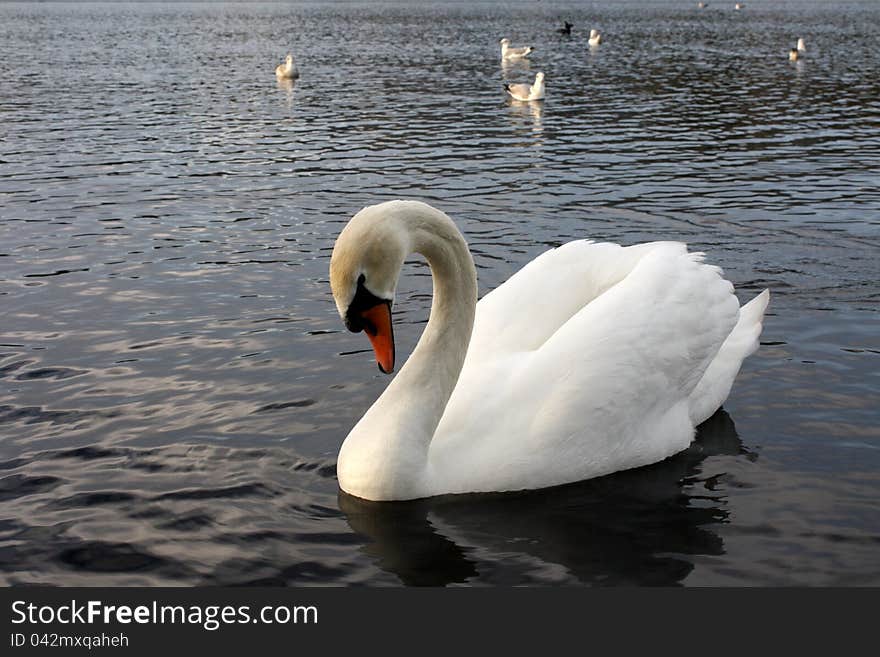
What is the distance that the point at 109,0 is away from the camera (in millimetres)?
137750

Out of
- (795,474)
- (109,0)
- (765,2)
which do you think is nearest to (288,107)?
(795,474)

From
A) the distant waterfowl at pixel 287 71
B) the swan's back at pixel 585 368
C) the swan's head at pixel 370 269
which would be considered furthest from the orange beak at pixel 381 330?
the distant waterfowl at pixel 287 71

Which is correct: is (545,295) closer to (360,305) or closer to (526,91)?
(360,305)

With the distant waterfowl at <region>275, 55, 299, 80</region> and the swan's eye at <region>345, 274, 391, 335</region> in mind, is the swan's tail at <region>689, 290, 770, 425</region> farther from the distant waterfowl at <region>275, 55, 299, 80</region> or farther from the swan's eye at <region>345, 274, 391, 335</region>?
the distant waterfowl at <region>275, 55, 299, 80</region>

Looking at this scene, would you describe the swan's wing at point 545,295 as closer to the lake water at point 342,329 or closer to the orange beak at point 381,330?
the lake water at point 342,329

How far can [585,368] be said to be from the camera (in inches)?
285

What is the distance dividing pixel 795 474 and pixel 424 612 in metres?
2.93

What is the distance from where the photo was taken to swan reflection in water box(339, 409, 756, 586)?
6531mm

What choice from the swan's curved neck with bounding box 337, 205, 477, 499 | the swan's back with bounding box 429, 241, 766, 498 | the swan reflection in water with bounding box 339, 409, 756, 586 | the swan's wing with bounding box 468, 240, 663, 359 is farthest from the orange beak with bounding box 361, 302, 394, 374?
the swan's wing with bounding box 468, 240, 663, 359

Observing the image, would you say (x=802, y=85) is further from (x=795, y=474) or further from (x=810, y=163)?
(x=795, y=474)

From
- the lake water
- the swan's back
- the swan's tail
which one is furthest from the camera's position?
the swan's tail

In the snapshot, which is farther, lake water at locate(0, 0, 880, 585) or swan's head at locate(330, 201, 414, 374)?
lake water at locate(0, 0, 880, 585)

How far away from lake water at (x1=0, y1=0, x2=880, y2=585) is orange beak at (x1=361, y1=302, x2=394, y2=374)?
1.13 m

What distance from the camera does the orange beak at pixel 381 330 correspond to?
6.47m
